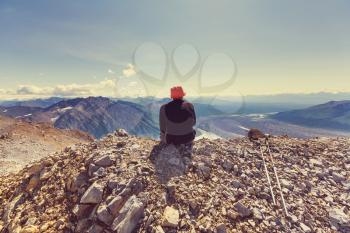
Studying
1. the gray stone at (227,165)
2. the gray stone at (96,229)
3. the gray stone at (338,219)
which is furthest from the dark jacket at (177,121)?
the gray stone at (338,219)

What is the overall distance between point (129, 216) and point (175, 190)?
165 cm

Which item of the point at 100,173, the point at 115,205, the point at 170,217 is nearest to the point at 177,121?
the point at 100,173

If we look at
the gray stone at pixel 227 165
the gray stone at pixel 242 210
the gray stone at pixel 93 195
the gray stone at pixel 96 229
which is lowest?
the gray stone at pixel 96 229

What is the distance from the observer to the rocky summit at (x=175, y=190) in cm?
830

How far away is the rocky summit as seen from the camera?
830 cm

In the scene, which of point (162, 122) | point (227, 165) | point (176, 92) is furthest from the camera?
point (162, 122)

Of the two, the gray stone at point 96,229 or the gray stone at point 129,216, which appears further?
the gray stone at point 96,229

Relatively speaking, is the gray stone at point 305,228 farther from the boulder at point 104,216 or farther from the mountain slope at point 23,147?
the mountain slope at point 23,147

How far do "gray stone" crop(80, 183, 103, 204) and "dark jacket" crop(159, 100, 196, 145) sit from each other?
3624mm

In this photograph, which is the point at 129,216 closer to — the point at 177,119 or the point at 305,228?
the point at 177,119

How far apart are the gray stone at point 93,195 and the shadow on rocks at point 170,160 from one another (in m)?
1.95

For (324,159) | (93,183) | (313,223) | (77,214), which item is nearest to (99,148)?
(93,183)

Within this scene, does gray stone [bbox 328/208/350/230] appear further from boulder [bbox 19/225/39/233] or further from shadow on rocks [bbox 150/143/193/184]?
boulder [bbox 19/225/39/233]

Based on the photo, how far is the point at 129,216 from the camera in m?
8.11
